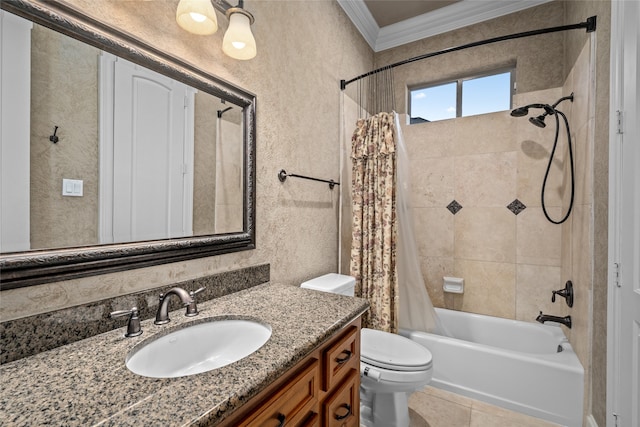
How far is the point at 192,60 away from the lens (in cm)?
116

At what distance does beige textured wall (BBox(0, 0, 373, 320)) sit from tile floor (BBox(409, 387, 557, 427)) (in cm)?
107

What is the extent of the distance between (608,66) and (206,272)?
2120mm

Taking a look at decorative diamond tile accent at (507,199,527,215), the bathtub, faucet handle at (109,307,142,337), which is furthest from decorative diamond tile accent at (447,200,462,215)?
faucet handle at (109,307,142,337)

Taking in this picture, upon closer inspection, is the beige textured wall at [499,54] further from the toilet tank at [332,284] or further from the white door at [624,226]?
the toilet tank at [332,284]

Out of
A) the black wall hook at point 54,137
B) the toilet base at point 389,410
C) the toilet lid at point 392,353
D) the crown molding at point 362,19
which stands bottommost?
the toilet base at point 389,410

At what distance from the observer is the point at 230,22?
1188 mm

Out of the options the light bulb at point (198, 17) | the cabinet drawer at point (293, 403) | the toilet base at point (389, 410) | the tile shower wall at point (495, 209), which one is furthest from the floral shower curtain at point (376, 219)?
the light bulb at point (198, 17)

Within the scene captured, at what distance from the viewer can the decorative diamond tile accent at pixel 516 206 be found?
2307 millimetres

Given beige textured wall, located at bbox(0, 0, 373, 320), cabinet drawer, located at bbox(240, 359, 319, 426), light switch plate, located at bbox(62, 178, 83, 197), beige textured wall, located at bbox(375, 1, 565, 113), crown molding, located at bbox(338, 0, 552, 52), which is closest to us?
cabinet drawer, located at bbox(240, 359, 319, 426)

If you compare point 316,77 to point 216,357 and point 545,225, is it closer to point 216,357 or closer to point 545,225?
point 216,357

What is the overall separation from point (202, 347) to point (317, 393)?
1.34 ft

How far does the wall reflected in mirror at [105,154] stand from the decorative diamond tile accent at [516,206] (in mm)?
2318

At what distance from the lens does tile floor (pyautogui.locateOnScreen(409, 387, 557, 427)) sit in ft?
5.55

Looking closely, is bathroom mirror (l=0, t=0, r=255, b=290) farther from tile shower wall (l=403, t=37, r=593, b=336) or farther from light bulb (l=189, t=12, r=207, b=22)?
tile shower wall (l=403, t=37, r=593, b=336)
